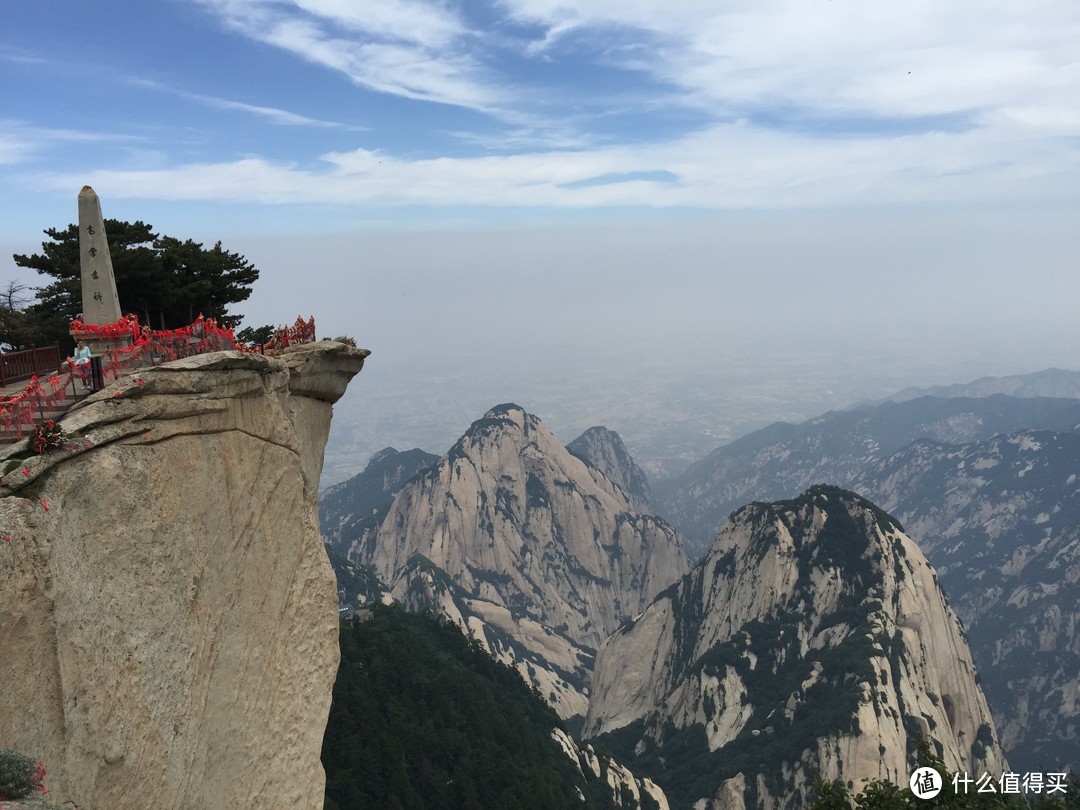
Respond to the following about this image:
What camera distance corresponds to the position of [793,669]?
400ft

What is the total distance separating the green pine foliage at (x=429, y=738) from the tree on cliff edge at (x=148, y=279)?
115 ft

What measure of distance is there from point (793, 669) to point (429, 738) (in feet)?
220

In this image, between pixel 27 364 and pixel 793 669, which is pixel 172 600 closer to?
pixel 27 364

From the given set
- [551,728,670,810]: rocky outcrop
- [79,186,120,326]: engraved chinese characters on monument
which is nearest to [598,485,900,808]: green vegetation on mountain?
[551,728,670,810]: rocky outcrop

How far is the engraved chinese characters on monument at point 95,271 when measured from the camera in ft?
94.8

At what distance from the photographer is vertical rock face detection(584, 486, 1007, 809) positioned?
332 feet

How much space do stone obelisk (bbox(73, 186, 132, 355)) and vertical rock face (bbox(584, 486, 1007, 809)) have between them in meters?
95.0

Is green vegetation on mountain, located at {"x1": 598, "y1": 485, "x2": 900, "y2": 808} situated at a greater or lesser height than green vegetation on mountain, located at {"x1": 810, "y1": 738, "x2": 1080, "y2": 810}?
lesser

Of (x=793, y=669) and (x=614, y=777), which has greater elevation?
(x=793, y=669)

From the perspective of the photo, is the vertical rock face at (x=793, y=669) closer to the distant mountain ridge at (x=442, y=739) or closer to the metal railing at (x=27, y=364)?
the distant mountain ridge at (x=442, y=739)

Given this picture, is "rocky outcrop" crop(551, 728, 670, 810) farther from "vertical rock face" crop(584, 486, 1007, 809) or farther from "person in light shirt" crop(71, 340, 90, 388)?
"person in light shirt" crop(71, 340, 90, 388)

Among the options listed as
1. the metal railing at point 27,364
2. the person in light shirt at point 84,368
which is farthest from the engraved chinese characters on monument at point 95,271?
the person in light shirt at point 84,368

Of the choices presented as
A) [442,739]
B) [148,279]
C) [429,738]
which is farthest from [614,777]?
[148,279]

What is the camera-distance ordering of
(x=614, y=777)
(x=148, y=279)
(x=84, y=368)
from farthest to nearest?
(x=614, y=777)
(x=148, y=279)
(x=84, y=368)
